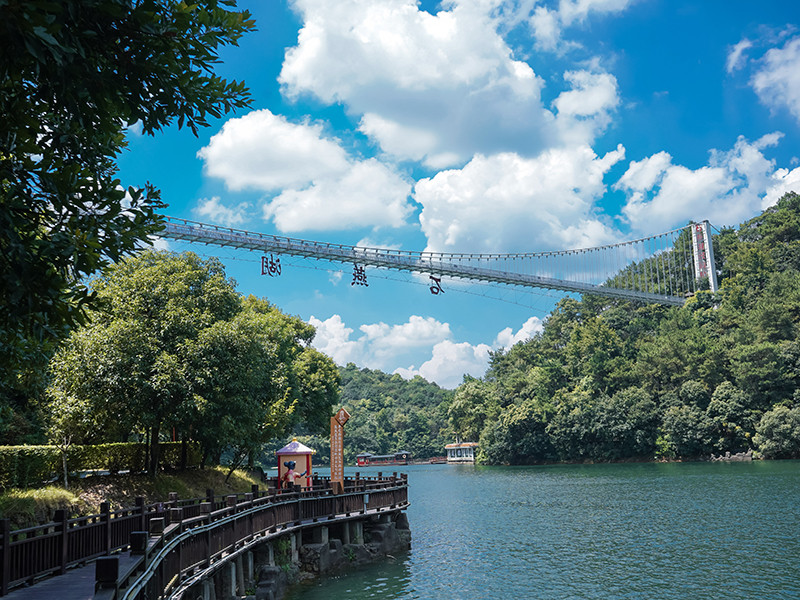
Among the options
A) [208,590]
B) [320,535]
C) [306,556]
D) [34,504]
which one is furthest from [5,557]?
[320,535]

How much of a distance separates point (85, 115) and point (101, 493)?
1738 cm

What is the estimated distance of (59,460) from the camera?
65.3 feet

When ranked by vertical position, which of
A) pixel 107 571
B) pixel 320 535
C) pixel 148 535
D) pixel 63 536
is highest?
pixel 107 571

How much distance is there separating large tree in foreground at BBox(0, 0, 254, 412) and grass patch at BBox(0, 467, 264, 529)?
9632mm

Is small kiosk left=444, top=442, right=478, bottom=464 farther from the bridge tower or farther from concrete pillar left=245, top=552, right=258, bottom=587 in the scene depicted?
concrete pillar left=245, top=552, right=258, bottom=587

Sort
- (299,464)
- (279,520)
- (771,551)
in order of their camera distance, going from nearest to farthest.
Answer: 1. (279,520)
2. (771,551)
3. (299,464)

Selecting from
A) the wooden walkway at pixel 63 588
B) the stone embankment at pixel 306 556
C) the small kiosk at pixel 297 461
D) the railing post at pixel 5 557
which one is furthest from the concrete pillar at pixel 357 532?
the railing post at pixel 5 557

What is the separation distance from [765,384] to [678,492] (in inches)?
1065

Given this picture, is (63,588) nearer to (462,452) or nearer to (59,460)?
(59,460)

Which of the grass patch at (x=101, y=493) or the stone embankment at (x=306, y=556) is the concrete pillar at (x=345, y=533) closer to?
the stone embankment at (x=306, y=556)

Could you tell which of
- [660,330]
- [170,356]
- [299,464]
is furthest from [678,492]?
[660,330]

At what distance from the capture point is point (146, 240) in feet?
21.8

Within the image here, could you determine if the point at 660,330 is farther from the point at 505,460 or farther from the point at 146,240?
the point at 146,240

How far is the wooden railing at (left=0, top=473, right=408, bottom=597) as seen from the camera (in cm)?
865
